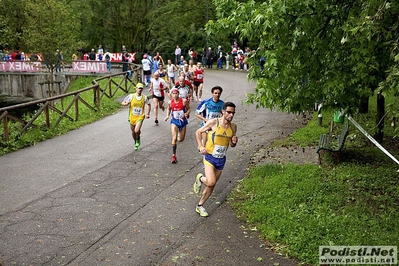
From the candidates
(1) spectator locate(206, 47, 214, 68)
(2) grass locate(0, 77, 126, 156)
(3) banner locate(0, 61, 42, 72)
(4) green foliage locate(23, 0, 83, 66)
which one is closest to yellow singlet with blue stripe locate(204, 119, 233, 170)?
(2) grass locate(0, 77, 126, 156)

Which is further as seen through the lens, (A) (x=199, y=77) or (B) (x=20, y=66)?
(B) (x=20, y=66)

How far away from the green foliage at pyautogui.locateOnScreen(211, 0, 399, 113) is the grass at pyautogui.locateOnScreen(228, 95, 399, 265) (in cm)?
158

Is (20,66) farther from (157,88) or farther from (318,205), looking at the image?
(318,205)

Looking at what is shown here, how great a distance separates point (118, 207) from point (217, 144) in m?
2.23

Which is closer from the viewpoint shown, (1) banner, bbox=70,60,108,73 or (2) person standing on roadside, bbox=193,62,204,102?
(2) person standing on roadside, bbox=193,62,204,102

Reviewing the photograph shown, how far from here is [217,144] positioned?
8016 millimetres

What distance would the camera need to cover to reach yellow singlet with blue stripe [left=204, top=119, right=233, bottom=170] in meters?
8.02

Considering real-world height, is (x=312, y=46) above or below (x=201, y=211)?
above

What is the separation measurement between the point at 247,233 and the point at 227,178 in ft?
9.52

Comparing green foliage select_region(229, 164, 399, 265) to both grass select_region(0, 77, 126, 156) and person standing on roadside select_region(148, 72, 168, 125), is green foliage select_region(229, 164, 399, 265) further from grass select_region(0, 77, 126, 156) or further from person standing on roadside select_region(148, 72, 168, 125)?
grass select_region(0, 77, 126, 156)

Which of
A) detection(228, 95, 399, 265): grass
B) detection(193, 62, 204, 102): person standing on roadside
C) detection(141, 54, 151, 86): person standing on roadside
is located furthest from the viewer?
detection(141, 54, 151, 86): person standing on roadside

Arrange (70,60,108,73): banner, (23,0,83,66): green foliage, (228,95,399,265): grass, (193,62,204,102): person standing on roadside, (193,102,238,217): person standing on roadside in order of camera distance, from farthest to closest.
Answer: (70,60,108,73): banner, (23,0,83,66): green foliage, (193,62,204,102): person standing on roadside, (193,102,238,217): person standing on roadside, (228,95,399,265): grass

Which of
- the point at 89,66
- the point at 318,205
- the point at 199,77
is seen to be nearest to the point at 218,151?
the point at 318,205

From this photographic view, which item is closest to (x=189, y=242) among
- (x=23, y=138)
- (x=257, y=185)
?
(x=257, y=185)
